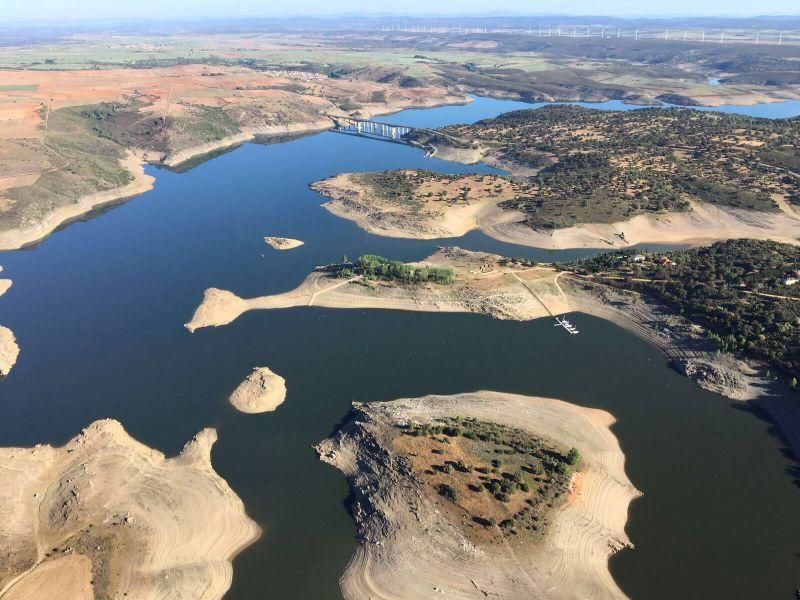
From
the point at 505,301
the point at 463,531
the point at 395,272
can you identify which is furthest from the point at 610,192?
the point at 463,531

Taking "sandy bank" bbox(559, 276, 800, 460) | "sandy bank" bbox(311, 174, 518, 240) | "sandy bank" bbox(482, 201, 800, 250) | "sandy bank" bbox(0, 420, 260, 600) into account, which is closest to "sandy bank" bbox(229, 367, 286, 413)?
"sandy bank" bbox(0, 420, 260, 600)

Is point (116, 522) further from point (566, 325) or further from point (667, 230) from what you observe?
point (667, 230)

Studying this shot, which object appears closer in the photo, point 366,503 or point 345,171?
point 366,503

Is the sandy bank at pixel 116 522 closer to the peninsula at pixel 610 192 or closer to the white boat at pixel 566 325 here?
the white boat at pixel 566 325

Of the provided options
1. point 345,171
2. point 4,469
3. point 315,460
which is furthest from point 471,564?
point 345,171

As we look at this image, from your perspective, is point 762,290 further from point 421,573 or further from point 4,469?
point 4,469

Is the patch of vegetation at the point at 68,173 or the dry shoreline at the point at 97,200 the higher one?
the patch of vegetation at the point at 68,173

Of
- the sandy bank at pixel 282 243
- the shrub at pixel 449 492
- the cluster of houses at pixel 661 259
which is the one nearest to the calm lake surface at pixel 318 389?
the sandy bank at pixel 282 243
